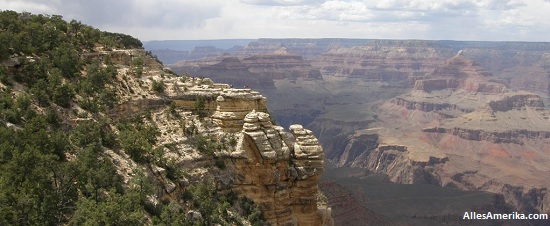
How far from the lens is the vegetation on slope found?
2159cm

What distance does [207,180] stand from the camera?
1236 inches

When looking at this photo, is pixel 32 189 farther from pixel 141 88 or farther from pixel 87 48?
pixel 87 48

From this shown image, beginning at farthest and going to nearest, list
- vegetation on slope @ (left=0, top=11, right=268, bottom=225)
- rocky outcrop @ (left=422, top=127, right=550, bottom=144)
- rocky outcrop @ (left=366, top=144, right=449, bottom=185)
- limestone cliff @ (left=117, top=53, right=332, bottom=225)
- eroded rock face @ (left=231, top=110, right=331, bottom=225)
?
rocky outcrop @ (left=422, top=127, right=550, bottom=144), rocky outcrop @ (left=366, top=144, right=449, bottom=185), eroded rock face @ (left=231, top=110, right=331, bottom=225), limestone cliff @ (left=117, top=53, right=332, bottom=225), vegetation on slope @ (left=0, top=11, right=268, bottom=225)

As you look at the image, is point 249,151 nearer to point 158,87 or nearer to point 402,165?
point 158,87

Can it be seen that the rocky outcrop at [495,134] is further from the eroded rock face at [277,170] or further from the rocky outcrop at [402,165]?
the eroded rock face at [277,170]

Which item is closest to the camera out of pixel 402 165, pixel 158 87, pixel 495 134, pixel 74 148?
pixel 74 148

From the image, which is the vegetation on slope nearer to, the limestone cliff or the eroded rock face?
the limestone cliff

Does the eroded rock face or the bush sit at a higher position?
the bush

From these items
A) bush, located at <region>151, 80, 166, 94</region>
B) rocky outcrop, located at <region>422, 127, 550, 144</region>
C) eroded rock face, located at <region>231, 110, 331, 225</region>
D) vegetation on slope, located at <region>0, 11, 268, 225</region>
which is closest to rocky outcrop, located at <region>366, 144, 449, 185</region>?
rocky outcrop, located at <region>422, 127, 550, 144</region>

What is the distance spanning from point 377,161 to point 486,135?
4613 cm

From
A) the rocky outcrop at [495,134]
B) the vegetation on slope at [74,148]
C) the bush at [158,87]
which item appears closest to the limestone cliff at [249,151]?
the bush at [158,87]

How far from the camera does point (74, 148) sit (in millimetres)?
26516

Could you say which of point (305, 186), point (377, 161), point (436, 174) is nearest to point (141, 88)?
point (305, 186)

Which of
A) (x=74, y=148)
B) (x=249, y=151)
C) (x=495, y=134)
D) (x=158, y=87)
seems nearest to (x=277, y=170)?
(x=249, y=151)
